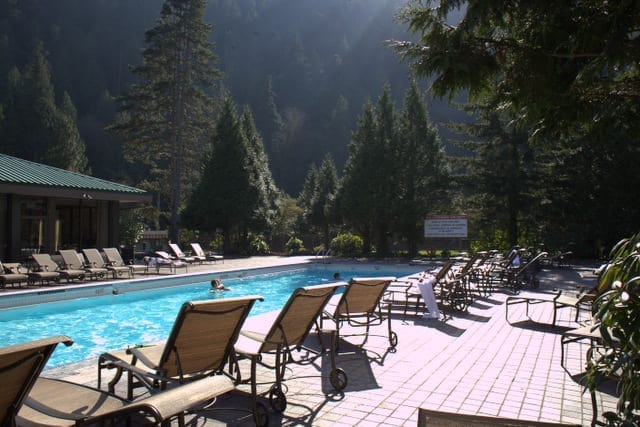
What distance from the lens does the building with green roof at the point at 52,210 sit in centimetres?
1565

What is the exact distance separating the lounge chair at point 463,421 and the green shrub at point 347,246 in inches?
975

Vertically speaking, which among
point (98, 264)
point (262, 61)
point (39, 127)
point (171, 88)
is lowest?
point (98, 264)

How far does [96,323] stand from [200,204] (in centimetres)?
1984

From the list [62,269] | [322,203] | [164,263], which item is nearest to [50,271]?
[62,269]

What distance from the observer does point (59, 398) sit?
8.81 ft

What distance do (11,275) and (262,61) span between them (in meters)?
78.8

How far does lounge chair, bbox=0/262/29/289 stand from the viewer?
11875mm

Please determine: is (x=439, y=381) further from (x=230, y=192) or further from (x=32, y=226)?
(x=230, y=192)

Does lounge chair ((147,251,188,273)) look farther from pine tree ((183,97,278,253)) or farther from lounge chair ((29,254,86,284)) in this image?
pine tree ((183,97,278,253))

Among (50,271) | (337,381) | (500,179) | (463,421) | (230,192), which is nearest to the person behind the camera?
(463,421)

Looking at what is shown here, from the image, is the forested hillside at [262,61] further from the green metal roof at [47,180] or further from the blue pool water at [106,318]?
the blue pool water at [106,318]

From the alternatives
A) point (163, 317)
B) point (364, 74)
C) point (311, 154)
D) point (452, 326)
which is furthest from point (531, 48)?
point (364, 74)

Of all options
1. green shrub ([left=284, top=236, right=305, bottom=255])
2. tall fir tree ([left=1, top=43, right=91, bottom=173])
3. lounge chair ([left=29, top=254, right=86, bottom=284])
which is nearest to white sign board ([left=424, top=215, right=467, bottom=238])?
green shrub ([left=284, top=236, right=305, bottom=255])

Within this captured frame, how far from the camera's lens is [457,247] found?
31562 millimetres
